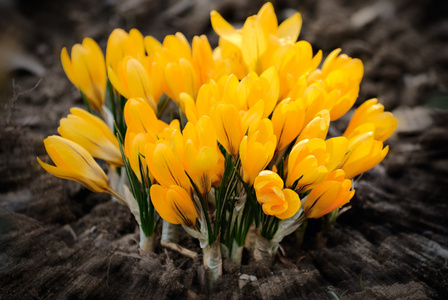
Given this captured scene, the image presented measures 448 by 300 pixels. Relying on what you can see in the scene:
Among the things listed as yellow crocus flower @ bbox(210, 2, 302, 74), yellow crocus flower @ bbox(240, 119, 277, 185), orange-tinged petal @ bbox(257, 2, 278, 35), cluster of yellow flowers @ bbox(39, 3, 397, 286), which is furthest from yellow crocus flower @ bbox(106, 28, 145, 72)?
yellow crocus flower @ bbox(240, 119, 277, 185)

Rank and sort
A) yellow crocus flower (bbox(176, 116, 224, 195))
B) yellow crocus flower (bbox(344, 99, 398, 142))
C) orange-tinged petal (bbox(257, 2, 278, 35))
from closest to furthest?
yellow crocus flower (bbox(176, 116, 224, 195)) → yellow crocus flower (bbox(344, 99, 398, 142)) → orange-tinged petal (bbox(257, 2, 278, 35))

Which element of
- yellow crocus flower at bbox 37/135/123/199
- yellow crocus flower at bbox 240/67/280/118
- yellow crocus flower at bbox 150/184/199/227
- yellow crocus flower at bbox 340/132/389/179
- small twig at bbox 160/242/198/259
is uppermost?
yellow crocus flower at bbox 240/67/280/118

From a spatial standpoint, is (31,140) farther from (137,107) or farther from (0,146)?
(137,107)

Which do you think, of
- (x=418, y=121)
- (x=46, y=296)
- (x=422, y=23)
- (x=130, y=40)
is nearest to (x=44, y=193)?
(x=46, y=296)

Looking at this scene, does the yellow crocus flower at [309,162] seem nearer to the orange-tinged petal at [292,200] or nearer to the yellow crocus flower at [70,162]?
the orange-tinged petal at [292,200]

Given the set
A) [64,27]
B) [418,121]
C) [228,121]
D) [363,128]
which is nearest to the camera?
[228,121]

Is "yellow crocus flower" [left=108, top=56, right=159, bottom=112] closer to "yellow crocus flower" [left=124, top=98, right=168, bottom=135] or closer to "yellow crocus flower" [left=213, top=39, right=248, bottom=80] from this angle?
"yellow crocus flower" [left=124, top=98, right=168, bottom=135]

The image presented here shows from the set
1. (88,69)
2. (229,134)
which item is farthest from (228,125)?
(88,69)
